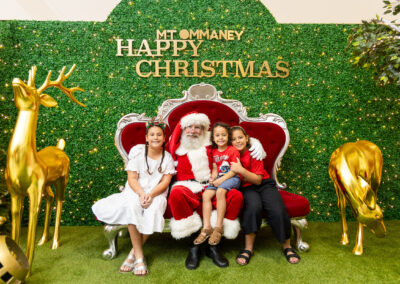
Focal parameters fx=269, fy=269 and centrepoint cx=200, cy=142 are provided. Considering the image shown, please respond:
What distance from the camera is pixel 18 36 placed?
10.4 feet

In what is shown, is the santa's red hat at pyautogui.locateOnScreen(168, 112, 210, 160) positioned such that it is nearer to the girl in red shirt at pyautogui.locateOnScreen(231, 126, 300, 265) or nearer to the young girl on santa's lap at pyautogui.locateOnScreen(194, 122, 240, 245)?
the young girl on santa's lap at pyautogui.locateOnScreen(194, 122, 240, 245)

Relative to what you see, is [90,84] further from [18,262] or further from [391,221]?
[391,221]

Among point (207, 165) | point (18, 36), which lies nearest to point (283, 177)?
point (207, 165)

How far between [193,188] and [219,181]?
Result: 0.24 m

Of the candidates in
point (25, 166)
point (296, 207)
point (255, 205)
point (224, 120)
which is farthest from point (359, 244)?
point (25, 166)

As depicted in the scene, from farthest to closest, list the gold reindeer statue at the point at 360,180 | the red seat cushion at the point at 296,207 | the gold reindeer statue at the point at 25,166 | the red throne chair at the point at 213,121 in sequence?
the red throne chair at the point at 213,121
the red seat cushion at the point at 296,207
the gold reindeer statue at the point at 360,180
the gold reindeer statue at the point at 25,166

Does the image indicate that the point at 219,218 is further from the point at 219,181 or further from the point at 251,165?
the point at 251,165

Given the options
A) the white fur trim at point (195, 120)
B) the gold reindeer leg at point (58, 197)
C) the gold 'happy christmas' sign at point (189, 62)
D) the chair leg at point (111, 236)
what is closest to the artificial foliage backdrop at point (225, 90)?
the gold 'happy christmas' sign at point (189, 62)

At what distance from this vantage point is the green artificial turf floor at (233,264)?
2.02 metres

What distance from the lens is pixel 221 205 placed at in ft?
7.28

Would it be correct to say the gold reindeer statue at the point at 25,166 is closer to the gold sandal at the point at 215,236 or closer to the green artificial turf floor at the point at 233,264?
the green artificial turf floor at the point at 233,264

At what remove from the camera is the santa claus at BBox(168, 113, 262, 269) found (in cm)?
220

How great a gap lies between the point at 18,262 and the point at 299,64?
10.9ft

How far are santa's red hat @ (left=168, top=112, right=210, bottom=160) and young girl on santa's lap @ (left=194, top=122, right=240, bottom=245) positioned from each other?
0.53ft
